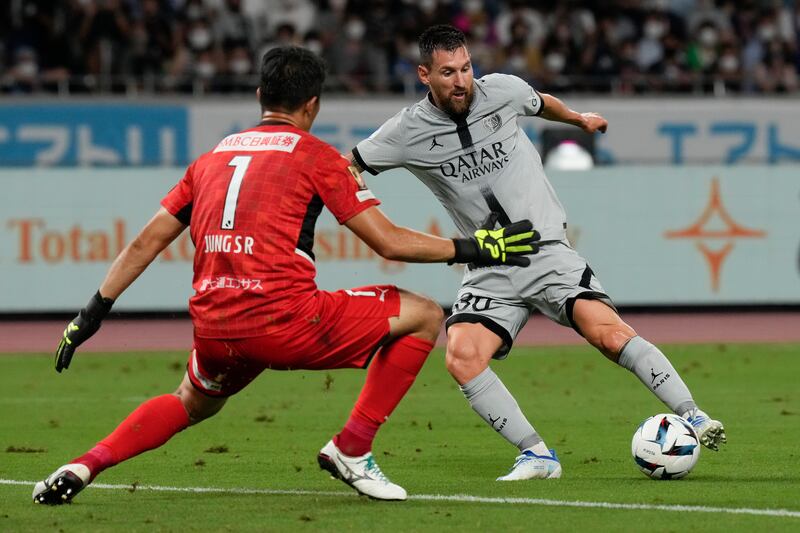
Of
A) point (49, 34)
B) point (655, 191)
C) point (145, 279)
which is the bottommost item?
point (145, 279)

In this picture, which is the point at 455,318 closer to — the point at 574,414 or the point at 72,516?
the point at 72,516

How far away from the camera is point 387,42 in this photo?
20.7 metres

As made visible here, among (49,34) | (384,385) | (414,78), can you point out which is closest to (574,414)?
(384,385)

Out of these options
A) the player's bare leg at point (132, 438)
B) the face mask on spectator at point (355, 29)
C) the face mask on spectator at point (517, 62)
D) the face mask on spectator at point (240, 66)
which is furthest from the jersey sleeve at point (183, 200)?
the face mask on spectator at point (517, 62)

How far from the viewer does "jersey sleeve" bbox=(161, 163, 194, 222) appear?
6.32 meters

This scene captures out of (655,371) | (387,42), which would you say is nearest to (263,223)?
(655,371)

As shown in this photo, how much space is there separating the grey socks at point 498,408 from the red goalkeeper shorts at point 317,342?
3.75ft

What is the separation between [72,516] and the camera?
243 inches

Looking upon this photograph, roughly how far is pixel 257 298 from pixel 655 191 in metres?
13.4

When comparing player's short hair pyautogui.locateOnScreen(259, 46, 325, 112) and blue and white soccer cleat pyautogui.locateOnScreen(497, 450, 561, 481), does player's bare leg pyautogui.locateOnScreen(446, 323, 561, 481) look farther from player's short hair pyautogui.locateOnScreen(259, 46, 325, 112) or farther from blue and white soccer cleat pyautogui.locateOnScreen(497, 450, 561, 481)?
player's short hair pyautogui.locateOnScreen(259, 46, 325, 112)

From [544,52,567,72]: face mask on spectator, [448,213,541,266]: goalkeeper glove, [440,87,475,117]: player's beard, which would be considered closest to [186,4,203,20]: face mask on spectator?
[544,52,567,72]: face mask on spectator

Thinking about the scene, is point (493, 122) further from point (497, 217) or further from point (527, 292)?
point (527, 292)

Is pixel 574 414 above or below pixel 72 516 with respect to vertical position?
below

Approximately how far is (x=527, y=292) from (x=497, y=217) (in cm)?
46
